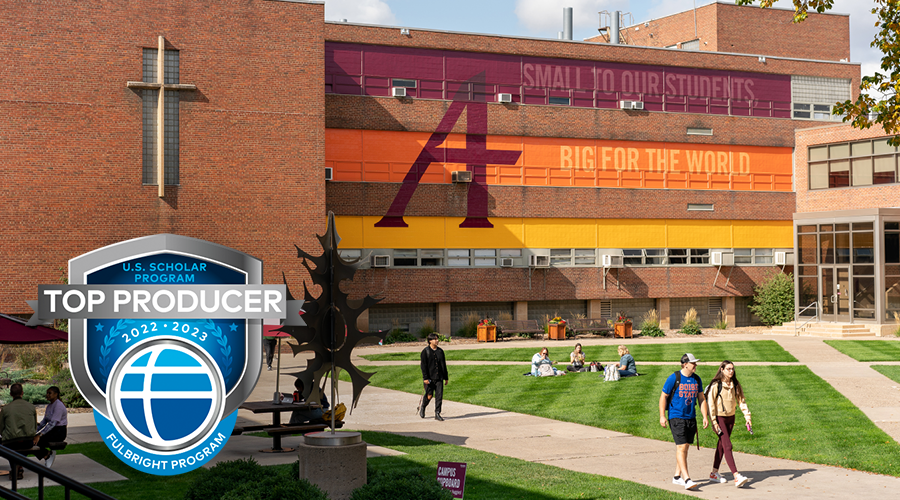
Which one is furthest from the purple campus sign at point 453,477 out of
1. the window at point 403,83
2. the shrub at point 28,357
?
the window at point 403,83

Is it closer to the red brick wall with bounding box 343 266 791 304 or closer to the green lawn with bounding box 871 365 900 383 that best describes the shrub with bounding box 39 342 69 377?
the red brick wall with bounding box 343 266 791 304

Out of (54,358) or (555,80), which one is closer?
(54,358)

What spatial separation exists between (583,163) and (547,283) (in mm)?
6504

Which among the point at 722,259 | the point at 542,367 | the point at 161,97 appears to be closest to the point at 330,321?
the point at 542,367

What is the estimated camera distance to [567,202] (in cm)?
4347

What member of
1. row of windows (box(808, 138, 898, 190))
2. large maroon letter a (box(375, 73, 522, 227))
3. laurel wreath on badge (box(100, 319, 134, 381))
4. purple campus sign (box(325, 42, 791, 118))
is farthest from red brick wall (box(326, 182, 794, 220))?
laurel wreath on badge (box(100, 319, 134, 381))

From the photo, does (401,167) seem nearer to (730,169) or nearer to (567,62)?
(567,62)

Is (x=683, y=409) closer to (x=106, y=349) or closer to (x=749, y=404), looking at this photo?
(x=749, y=404)

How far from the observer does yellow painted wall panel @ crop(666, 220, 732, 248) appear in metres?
45.6

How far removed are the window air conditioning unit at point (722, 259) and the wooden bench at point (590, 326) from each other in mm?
8193

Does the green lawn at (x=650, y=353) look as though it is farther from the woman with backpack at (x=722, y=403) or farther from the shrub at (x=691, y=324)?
the woman with backpack at (x=722, y=403)

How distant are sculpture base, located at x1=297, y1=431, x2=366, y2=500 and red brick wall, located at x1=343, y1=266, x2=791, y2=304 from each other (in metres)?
28.4

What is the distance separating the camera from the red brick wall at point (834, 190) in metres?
41.3

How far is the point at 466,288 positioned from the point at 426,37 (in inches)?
484
